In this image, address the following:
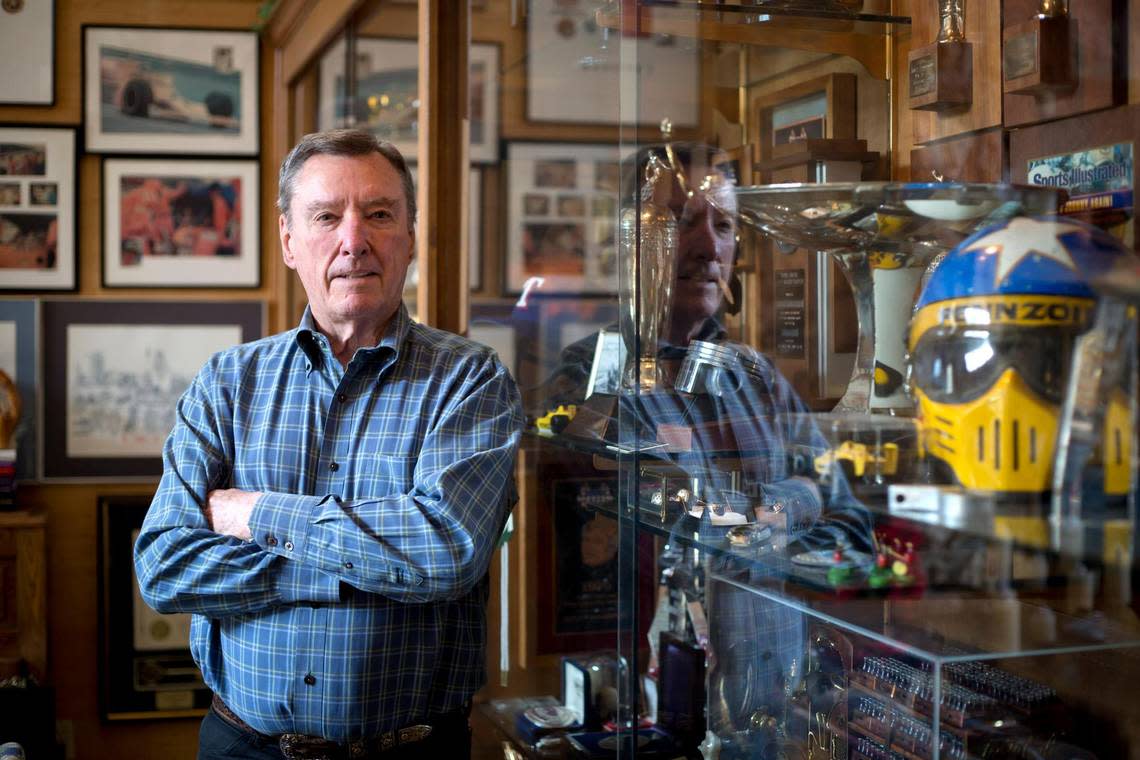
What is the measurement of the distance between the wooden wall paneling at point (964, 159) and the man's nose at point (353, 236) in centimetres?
77

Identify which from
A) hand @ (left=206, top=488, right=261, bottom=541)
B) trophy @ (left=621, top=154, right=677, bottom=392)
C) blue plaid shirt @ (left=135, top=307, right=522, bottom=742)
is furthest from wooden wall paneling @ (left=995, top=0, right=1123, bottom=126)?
hand @ (left=206, top=488, right=261, bottom=541)

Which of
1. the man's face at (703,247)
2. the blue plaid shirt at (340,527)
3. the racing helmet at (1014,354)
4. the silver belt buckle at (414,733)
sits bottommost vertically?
the silver belt buckle at (414,733)

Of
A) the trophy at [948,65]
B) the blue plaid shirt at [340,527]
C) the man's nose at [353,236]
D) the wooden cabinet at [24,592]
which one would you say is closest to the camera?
the trophy at [948,65]

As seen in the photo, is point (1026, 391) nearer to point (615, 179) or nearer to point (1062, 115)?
point (1062, 115)

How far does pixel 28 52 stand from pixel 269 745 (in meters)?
2.93

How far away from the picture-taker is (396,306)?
1.71 metres

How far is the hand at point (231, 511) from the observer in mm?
1540

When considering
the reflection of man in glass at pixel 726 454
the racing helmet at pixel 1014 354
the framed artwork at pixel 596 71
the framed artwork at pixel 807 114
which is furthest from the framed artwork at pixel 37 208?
the racing helmet at pixel 1014 354

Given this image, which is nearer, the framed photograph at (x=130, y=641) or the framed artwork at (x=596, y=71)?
the framed artwork at (x=596, y=71)

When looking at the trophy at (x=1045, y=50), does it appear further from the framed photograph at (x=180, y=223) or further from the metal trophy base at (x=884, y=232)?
the framed photograph at (x=180, y=223)

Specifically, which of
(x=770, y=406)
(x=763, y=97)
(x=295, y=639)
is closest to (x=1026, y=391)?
(x=770, y=406)

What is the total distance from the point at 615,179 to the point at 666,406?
0.72 meters

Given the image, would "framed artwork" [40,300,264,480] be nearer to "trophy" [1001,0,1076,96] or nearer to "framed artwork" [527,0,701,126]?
"framed artwork" [527,0,701,126]

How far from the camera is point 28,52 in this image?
3.75 meters
